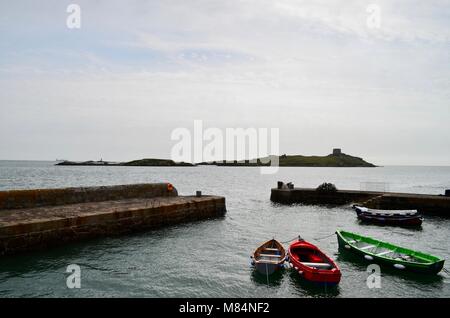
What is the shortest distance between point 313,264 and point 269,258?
1.85 metres

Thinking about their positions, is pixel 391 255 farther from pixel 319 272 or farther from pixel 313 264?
pixel 319 272

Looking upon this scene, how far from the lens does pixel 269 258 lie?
13.8m

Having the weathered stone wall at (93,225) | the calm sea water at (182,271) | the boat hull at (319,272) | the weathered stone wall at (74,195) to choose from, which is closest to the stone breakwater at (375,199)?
the calm sea water at (182,271)

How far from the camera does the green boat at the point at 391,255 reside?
13.1m

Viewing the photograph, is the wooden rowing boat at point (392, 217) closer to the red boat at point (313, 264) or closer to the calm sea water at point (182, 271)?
the calm sea water at point (182, 271)

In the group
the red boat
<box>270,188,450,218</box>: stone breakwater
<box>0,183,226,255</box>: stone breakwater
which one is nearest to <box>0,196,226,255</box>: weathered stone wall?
<box>0,183,226,255</box>: stone breakwater

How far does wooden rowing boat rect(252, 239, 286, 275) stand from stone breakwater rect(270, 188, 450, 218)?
19.9 metres

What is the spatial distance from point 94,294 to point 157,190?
15.6 meters

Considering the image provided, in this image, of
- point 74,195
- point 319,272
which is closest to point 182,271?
point 319,272

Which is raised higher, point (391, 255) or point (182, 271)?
point (391, 255)

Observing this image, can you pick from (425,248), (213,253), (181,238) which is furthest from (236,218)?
(425,248)

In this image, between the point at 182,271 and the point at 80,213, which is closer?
the point at 182,271

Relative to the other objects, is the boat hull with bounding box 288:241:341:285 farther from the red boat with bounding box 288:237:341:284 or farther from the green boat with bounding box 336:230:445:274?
the green boat with bounding box 336:230:445:274
